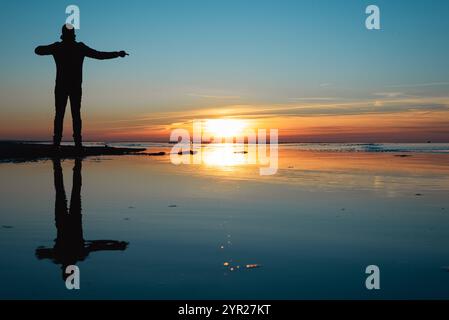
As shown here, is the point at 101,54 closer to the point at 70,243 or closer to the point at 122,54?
the point at 122,54

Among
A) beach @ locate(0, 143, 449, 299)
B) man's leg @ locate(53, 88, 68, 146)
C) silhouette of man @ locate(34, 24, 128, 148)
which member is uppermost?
silhouette of man @ locate(34, 24, 128, 148)

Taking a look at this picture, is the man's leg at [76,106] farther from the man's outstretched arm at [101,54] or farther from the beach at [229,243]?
the beach at [229,243]

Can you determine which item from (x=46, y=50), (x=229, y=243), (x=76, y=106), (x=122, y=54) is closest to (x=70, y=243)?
(x=229, y=243)

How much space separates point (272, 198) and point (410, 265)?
721 cm

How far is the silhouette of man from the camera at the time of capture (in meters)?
12.7

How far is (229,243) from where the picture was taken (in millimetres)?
8242

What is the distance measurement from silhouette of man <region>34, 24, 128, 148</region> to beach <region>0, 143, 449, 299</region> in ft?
9.55

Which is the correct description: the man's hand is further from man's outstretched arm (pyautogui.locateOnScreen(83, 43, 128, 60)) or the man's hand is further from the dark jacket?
the dark jacket

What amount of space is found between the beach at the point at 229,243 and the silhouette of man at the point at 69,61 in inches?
115

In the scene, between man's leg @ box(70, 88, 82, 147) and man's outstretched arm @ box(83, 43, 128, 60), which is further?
man's leg @ box(70, 88, 82, 147)

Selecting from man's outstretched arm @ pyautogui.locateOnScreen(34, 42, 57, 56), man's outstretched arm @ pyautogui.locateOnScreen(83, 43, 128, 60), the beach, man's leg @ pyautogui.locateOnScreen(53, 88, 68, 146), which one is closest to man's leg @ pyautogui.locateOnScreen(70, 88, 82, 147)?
man's leg @ pyautogui.locateOnScreen(53, 88, 68, 146)

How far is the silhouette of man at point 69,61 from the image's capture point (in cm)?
1271

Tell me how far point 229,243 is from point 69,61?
24.8 ft
